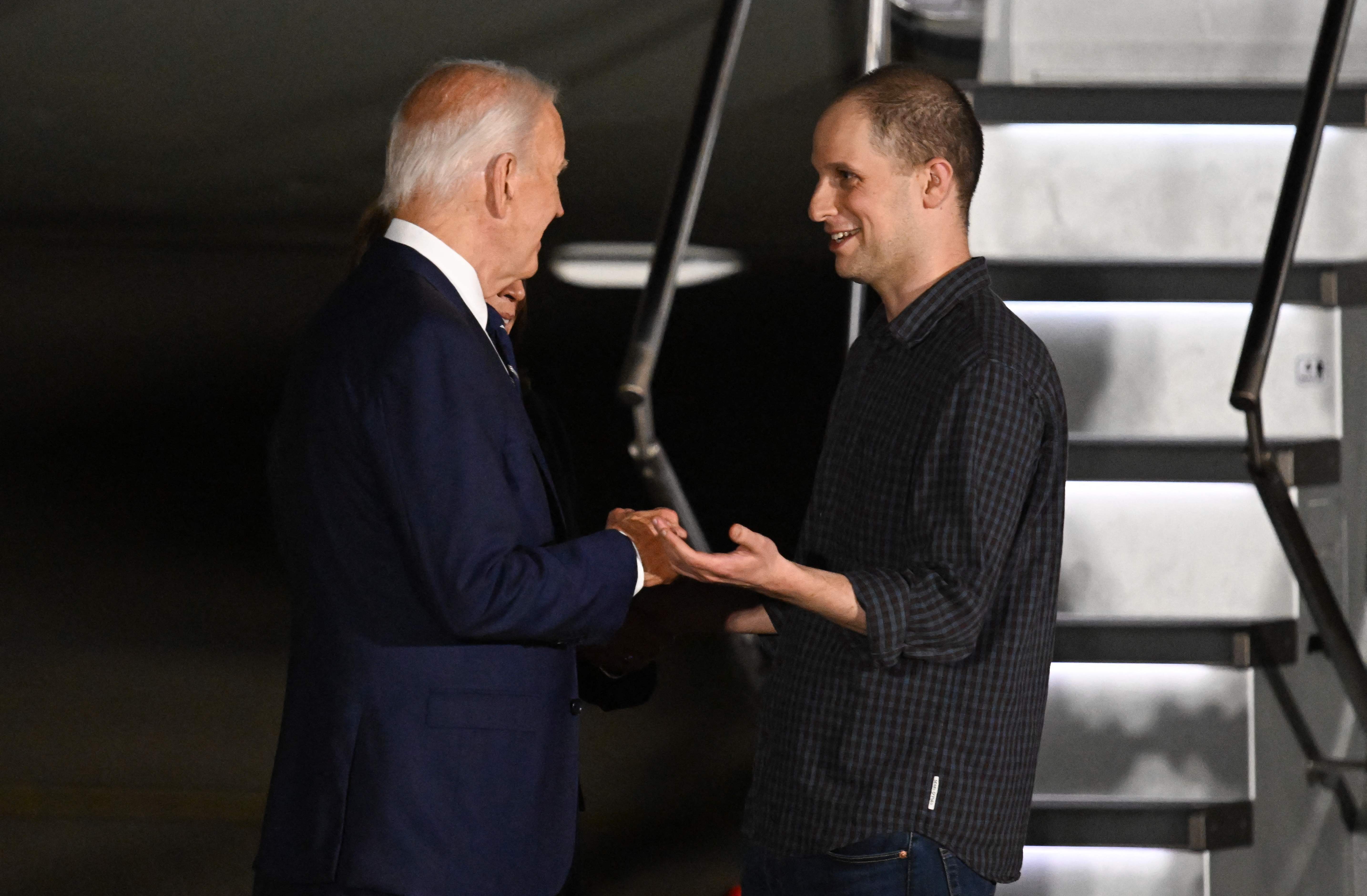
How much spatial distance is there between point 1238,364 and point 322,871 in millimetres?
1647

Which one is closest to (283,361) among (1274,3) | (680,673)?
(680,673)

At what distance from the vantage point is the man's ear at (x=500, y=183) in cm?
132

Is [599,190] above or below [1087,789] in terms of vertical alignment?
above

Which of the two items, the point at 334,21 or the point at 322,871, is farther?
the point at 334,21

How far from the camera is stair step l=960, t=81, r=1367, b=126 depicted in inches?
102

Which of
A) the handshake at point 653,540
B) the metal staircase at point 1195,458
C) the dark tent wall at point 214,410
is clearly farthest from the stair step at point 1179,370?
the handshake at point 653,540

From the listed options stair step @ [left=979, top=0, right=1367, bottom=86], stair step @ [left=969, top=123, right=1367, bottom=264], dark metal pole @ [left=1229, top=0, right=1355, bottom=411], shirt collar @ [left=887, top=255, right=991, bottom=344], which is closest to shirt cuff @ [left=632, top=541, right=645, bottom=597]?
shirt collar @ [left=887, top=255, right=991, bottom=344]

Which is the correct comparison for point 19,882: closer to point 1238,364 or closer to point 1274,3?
point 1238,364

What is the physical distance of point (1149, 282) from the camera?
96.7 inches

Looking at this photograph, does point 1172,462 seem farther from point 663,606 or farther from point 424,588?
point 424,588

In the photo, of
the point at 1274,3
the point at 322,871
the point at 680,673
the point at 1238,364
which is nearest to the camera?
the point at 322,871

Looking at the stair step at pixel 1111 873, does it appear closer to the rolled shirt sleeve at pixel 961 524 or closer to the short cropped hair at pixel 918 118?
the rolled shirt sleeve at pixel 961 524

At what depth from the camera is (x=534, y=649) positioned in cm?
128

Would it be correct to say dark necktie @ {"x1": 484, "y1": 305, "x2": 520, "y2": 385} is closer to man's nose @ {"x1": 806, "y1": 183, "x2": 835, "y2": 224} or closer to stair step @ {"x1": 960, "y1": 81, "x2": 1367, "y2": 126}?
man's nose @ {"x1": 806, "y1": 183, "x2": 835, "y2": 224}
